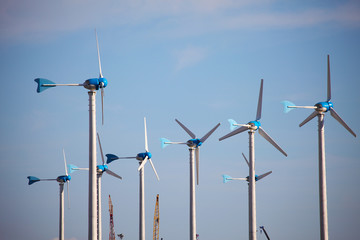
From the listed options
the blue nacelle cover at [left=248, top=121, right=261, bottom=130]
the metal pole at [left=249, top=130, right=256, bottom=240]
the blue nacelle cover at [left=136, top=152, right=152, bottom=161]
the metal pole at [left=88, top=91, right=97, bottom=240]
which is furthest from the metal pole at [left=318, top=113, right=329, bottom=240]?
the blue nacelle cover at [left=136, top=152, right=152, bottom=161]

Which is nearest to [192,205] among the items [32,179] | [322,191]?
[322,191]

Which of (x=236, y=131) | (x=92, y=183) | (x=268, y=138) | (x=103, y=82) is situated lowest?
(x=92, y=183)

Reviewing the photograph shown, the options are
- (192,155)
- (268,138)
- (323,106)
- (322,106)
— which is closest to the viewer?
(322,106)

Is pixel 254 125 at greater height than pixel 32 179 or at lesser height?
greater

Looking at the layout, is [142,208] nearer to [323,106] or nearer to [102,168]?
[102,168]

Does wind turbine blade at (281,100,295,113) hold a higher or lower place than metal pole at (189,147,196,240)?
higher

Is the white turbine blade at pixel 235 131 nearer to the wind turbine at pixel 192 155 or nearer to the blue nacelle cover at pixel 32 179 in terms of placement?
the wind turbine at pixel 192 155

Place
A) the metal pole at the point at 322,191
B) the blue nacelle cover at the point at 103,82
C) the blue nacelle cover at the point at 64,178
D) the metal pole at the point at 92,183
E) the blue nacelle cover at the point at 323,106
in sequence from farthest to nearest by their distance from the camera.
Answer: the blue nacelle cover at the point at 64,178
the blue nacelle cover at the point at 323,106
the metal pole at the point at 322,191
the blue nacelle cover at the point at 103,82
the metal pole at the point at 92,183

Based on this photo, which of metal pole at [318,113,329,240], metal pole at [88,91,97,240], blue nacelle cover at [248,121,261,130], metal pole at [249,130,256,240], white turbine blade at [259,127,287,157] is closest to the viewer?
metal pole at [88,91,97,240]

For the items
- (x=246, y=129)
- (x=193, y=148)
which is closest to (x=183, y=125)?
(x=193, y=148)

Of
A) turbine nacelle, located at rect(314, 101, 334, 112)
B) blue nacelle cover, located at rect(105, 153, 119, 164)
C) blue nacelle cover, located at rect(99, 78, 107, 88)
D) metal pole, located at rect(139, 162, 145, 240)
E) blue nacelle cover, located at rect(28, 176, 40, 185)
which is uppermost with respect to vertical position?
blue nacelle cover, located at rect(99, 78, 107, 88)

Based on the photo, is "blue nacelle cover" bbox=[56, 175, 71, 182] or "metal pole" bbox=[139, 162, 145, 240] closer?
"metal pole" bbox=[139, 162, 145, 240]

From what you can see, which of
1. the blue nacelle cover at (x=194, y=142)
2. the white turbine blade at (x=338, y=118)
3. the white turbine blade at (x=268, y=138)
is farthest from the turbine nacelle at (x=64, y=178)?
the white turbine blade at (x=338, y=118)

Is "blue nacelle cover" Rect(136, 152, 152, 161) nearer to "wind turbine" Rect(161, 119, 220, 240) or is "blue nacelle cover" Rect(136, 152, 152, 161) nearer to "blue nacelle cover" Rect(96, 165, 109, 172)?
"wind turbine" Rect(161, 119, 220, 240)
